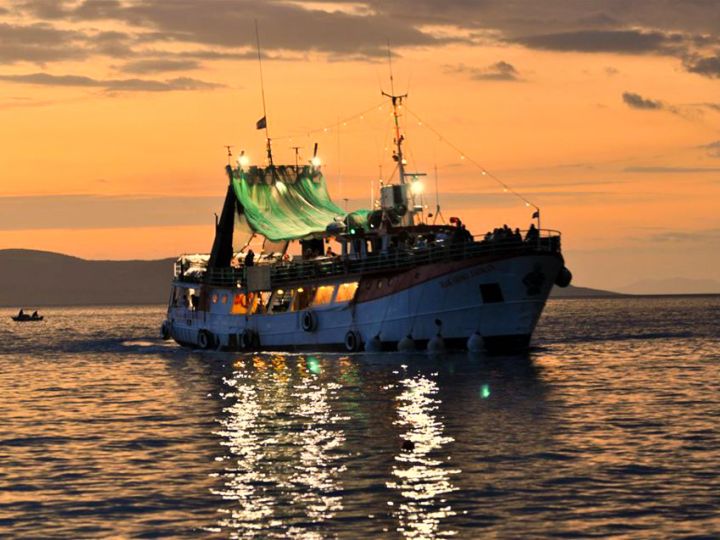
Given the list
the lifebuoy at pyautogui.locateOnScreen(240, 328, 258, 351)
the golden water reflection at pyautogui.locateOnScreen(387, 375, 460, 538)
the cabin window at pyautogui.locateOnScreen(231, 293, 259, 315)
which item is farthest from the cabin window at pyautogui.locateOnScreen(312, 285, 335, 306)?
the golden water reflection at pyautogui.locateOnScreen(387, 375, 460, 538)

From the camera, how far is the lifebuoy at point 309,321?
73.8m

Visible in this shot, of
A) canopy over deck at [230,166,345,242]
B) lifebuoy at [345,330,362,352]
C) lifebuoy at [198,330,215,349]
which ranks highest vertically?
canopy over deck at [230,166,345,242]

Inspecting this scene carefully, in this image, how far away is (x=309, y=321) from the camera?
74.0 metres

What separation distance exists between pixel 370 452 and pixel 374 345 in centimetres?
3373

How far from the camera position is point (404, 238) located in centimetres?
7212

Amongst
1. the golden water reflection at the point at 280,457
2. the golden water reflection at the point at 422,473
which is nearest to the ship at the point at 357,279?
the golden water reflection at the point at 280,457

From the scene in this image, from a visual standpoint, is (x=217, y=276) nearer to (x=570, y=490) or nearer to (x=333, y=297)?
(x=333, y=297)

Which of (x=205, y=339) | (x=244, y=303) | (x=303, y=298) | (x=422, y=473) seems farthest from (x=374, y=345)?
(x=422, y=473)

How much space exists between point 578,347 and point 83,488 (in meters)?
64.6

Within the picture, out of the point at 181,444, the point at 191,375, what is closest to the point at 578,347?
the point at 191,375

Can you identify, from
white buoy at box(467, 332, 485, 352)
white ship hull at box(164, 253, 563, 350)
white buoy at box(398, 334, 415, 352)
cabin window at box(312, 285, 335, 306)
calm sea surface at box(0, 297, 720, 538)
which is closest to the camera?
calm sea surface at box(0, 297, 720, 538)

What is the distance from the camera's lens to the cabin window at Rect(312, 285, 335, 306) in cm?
7306

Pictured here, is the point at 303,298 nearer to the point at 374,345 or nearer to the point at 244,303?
the point at 244,303

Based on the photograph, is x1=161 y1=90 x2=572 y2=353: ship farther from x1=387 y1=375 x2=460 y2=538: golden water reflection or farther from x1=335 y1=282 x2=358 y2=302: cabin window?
x1=387 y1=375 x2=460 y2=538: golden water reflection
